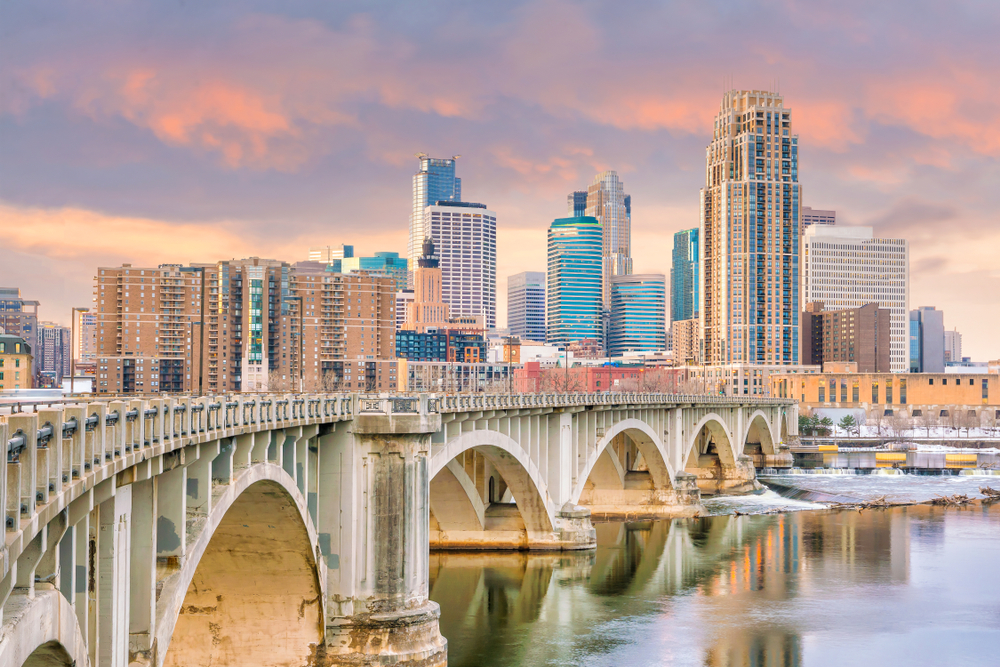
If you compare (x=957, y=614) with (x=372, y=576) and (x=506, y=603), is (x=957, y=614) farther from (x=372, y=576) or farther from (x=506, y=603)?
(x=372, y=576)

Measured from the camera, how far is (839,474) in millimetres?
130250

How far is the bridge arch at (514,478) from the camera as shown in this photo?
181ft

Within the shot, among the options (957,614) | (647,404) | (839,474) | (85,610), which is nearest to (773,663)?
(957,614)

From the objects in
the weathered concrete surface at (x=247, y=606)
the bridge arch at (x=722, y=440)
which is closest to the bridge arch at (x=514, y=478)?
the weathered concrete surface at (x=247, y=606)

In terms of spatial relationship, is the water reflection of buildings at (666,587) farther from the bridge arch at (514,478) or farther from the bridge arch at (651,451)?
the bridge arch at (651,451)

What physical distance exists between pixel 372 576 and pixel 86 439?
73.6ft

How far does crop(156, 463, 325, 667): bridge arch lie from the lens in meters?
36.2

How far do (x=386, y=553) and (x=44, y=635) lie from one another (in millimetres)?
23798

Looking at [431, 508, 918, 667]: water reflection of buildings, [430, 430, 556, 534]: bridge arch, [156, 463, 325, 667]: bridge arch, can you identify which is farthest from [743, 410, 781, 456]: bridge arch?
[156, 463, 325, 667]: bridge arch

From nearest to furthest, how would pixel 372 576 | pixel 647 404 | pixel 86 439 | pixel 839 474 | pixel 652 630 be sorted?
pixel 86 439
pixel 372 576
pixel 652 630
pixel 647 404
pixel 839 474

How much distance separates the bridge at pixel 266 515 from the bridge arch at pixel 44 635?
43 millimetres

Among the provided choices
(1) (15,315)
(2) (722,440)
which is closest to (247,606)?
(2) (722,440)

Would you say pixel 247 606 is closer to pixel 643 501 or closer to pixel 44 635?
pixel 44 635

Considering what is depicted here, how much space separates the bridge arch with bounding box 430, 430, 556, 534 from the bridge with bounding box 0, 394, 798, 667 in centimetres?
14
